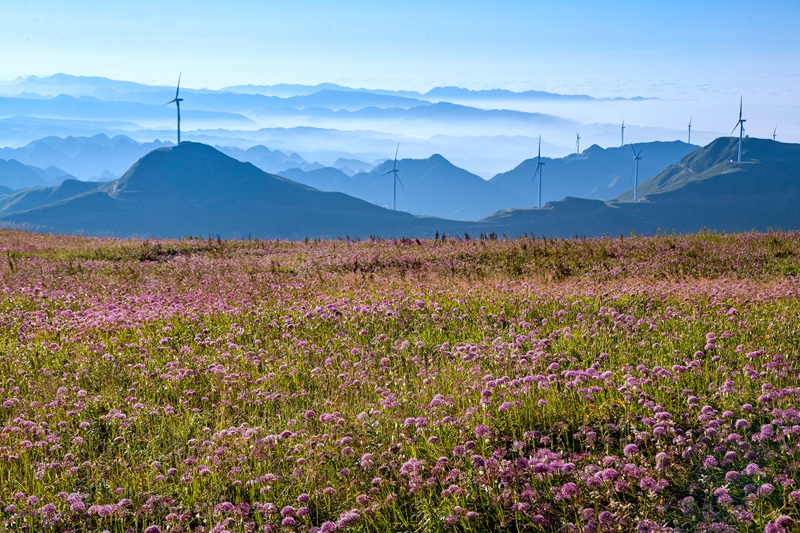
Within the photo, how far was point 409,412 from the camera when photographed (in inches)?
308

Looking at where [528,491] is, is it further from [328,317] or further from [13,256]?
[13,256]

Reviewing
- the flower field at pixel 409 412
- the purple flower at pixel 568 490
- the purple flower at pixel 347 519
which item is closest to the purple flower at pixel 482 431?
the flower field at pixel 409 412

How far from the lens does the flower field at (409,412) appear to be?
584 cm

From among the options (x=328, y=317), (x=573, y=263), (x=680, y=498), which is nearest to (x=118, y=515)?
(x=680, y=498)

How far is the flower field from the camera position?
584 centimetres

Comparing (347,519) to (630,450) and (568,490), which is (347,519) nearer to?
(568,490)

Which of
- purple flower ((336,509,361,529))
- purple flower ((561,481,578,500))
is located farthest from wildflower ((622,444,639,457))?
purple flower ((336,509,361,529))

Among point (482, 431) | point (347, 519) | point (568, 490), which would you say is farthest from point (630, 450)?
point (347, 519)

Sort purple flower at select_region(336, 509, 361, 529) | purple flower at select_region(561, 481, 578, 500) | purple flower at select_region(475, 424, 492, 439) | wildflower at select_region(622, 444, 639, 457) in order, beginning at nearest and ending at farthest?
purple flower at select_region(336, 509, 361, 529)
purple flower at select_region(561, 481, 578, 500)
wildflower at select_region(622, 444, 639, 457)
purple flower at select_region(475, 424, 492, 439)

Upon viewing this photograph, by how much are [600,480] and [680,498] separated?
2.80 ft

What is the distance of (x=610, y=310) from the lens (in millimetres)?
12078

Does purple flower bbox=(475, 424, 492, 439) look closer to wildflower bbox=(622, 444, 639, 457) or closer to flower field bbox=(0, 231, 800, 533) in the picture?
flower field bbox=(0, 231, 800, 533)

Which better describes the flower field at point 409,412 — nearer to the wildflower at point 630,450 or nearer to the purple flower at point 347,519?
the purple flower at point 347,519

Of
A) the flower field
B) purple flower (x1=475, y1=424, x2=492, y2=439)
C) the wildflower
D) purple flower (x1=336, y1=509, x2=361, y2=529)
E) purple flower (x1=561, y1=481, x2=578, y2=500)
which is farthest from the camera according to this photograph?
purple flower (x1=475, y1=424, x2=492, y2=439)
